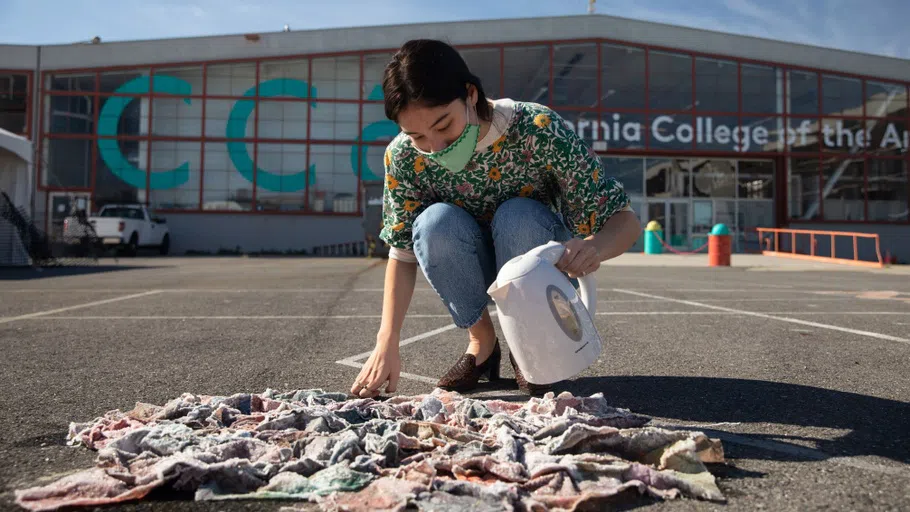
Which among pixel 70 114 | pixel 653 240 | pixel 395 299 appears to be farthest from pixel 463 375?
pixel 70 114

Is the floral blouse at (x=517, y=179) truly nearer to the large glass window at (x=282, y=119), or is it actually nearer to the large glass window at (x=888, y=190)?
the large glass window at (x=282, y=119)

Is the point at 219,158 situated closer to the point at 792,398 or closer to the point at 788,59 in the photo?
the point at 788,59

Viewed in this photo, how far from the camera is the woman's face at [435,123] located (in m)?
2.01

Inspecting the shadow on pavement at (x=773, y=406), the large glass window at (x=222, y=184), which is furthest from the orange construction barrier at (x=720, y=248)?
the large glass window at (x=222, y=184)

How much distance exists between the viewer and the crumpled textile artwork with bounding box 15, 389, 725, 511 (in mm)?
1281

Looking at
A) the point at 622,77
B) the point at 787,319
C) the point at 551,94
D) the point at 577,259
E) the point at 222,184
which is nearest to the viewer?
the point at 577,259

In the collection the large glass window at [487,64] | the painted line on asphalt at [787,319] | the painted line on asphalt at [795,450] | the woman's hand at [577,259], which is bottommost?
the painted line on asphalt at [795,450]

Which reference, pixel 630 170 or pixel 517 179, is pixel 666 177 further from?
A: pixel 517 179

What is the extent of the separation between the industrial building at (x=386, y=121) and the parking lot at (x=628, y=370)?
1864 cm

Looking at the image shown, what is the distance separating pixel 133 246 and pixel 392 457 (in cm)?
1998

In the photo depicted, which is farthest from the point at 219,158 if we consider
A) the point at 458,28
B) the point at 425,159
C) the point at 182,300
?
the point at 425,159

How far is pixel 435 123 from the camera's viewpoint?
2.05 m

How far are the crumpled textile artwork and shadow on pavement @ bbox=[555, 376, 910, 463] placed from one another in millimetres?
374

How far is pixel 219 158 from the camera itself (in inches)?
927
